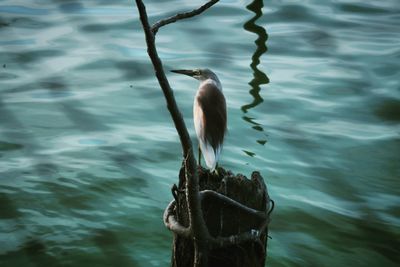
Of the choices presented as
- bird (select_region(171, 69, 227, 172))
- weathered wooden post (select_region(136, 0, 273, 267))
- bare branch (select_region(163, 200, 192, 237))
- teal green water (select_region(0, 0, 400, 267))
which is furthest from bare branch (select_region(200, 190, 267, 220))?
A: teal green water (select_region(0, 0, 400, 267))

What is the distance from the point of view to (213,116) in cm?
352

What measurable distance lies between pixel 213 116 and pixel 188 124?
2528mm

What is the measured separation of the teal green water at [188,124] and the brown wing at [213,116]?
1.04 m

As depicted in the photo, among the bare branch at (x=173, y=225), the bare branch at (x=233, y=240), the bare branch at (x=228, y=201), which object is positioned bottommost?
Answer: the bare branch at (x=233, y=240)

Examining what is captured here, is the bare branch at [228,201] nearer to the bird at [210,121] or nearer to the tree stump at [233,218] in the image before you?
the tree stump at [233,218]

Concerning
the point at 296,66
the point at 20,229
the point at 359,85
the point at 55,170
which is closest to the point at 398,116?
the point at 359,85

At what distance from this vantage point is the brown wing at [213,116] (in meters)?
3.50

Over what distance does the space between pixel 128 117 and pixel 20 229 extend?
192 cm

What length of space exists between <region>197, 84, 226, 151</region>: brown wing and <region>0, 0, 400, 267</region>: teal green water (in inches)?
41.0

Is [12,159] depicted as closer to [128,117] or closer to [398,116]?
[128,117]

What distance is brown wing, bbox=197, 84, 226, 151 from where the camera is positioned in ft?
11.5

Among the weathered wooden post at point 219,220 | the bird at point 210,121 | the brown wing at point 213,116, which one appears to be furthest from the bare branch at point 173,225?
the brown wing at point 213,116

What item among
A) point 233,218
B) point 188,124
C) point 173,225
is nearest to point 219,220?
point 233,218

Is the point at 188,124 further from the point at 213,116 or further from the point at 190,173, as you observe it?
the point at 190,173
